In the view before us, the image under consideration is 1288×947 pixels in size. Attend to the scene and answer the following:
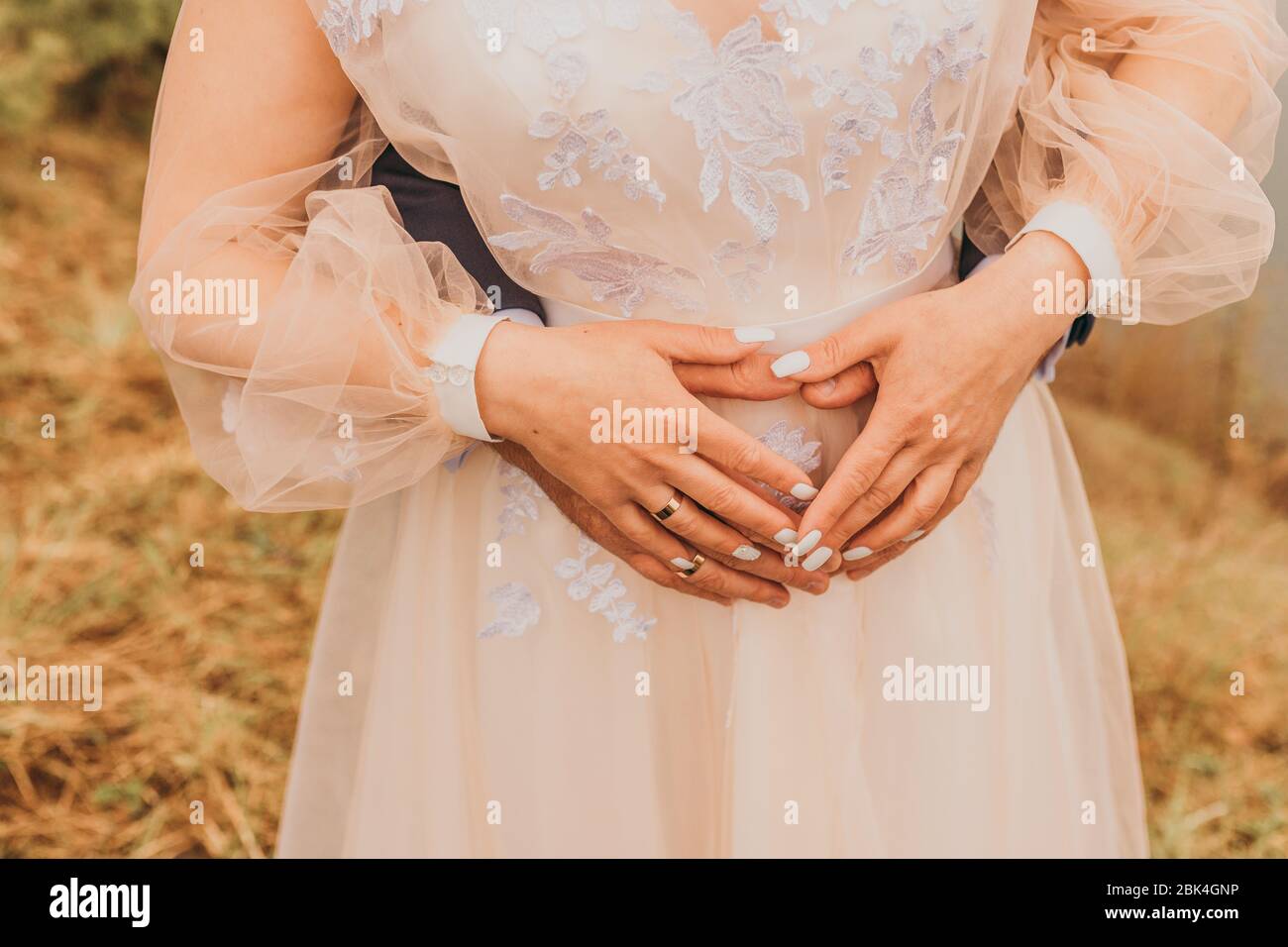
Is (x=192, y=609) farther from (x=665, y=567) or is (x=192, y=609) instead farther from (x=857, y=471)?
(x=857, y=471)

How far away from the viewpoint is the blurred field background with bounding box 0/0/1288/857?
6.44 ft

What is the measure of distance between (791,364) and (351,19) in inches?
17.2

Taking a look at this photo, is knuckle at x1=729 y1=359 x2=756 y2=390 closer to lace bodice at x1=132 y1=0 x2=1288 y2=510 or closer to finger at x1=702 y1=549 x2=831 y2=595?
lace bodice at x1=132 y1=0 x2=1288 y2=510

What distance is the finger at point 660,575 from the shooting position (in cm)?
94

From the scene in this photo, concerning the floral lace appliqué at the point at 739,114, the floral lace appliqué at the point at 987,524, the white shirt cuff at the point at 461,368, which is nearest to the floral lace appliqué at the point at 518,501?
the white shirt cuff at the point at 461,368

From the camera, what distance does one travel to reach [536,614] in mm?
994

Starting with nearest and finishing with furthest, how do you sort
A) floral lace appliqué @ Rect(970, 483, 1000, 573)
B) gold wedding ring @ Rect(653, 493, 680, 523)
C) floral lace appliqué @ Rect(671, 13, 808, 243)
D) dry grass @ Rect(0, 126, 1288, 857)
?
floral lace appliqué @ Rect(671, 13, 808, 243), gold wedding ring @ Rect(653, 493, 680, 523), floral lace appliqué @ Rect(970, 483, 1000, 573), dry grass @ Rect(0, 126, 1288, 857)

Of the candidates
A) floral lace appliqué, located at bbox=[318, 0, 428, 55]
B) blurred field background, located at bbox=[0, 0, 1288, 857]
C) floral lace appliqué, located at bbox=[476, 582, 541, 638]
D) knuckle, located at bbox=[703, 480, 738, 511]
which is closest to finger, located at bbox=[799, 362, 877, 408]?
knuckle, located at bbox=[703, 480, 738, 511]

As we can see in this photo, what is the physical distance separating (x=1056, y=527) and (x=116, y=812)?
168 cm

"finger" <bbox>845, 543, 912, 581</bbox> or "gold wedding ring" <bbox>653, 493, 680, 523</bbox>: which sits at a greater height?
"gold wedding ring" <bbox>653, 493, 680, 523</bbox>

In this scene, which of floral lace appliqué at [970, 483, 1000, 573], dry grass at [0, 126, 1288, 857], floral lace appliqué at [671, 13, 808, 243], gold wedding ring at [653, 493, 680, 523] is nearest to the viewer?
floral lace appliqué at [671, 13, 808, 243]
